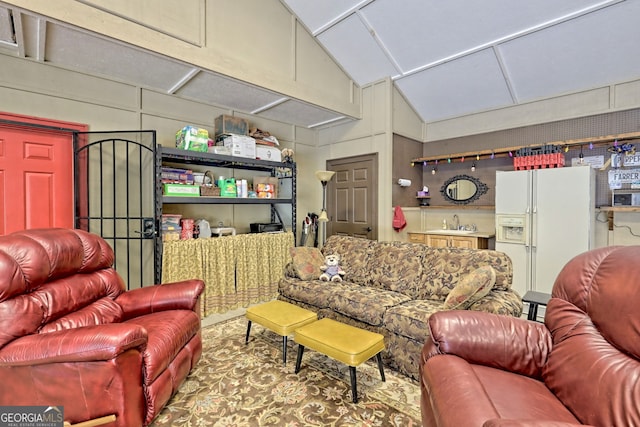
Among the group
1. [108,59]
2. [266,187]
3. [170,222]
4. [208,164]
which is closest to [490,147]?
[266,187]

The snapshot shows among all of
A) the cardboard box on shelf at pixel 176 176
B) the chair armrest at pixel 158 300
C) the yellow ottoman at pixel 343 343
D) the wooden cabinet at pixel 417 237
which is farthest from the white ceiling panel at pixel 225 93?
the wooden cabinet at pixel 417 237

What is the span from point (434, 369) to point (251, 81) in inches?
130

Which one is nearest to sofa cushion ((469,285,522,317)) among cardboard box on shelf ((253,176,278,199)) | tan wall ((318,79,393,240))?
tan wall ((318,79,393,240))

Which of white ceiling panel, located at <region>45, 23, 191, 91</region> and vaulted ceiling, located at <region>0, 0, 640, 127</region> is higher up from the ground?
vaulted ceiling, located at <region>0, 0, 640, 127</region>

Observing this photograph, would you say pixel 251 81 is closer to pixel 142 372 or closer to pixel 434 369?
pixel 142 372

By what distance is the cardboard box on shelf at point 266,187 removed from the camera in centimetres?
419

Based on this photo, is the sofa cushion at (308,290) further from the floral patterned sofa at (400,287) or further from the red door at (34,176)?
the red door at (34,176)

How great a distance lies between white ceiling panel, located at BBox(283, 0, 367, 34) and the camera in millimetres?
3701

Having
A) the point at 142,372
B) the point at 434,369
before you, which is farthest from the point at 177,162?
the point at 434,369

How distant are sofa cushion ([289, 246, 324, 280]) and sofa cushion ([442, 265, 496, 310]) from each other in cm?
153

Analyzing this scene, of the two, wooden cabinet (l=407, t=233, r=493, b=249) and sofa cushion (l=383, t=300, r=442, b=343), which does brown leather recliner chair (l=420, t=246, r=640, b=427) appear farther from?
wooden cabinet (l=407, t=233, r=493, b=249)

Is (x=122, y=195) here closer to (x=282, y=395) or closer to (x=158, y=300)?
(x=158, y=300)

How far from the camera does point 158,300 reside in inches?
92.0

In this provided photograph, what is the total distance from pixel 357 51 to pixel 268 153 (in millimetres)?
1927
